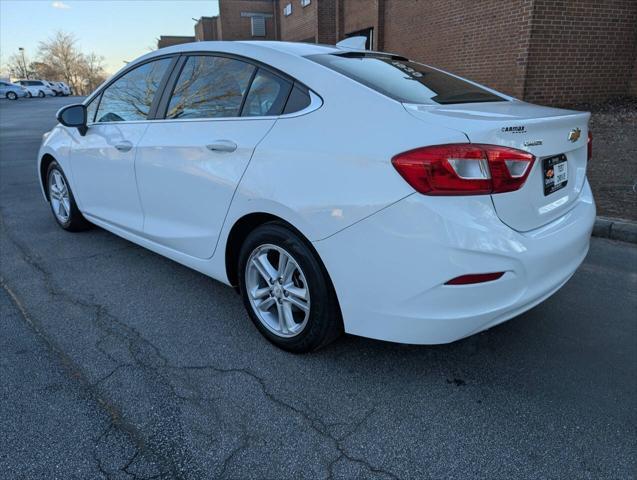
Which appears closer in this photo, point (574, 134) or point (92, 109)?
point (574, 134)

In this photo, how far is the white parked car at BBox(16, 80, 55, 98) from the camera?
157 feet

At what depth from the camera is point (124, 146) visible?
138 inches

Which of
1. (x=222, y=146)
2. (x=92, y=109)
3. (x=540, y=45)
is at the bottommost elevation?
(x=222, y=146)

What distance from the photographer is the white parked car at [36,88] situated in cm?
4777

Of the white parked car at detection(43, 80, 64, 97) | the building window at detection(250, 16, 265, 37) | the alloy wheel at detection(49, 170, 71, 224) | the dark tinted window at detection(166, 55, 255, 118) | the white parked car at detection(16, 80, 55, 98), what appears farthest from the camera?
the white parked car at detection(43, 80, 64, 97)

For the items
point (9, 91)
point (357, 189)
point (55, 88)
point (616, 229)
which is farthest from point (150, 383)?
point (55, 88)

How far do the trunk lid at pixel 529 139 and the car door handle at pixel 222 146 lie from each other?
1.02 meters

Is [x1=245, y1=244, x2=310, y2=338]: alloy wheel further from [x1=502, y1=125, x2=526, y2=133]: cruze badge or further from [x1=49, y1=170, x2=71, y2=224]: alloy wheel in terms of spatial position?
[x1=49, y1=170, x2=71, y2=224]: alloy wheel

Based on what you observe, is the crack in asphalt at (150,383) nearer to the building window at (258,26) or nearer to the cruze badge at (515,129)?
the cruze badge at (515,129)

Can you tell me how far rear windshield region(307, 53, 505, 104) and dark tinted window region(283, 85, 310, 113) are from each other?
0.21 meters

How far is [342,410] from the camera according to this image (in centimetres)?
228

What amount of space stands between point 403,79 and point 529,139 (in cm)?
82

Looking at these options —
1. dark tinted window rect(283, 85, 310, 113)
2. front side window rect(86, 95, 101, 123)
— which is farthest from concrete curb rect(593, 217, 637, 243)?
front side window rect(86, 95, 101, 123)

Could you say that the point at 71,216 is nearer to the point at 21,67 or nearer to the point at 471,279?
the point at 471,279
